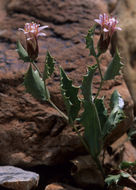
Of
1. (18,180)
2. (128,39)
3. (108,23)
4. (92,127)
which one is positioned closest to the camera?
(108,23)

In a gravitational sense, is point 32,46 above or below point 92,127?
above

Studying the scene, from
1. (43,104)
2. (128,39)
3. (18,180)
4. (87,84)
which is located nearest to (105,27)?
(87,84)

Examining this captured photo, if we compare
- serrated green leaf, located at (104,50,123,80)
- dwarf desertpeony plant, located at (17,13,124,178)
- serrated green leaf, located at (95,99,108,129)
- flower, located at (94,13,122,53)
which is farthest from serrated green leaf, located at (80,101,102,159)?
flower, located at (94,13,122,53)

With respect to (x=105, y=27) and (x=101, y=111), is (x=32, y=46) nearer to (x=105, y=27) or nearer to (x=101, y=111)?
(x=105, y=27)

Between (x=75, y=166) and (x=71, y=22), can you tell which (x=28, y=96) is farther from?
(x=71, y=22)

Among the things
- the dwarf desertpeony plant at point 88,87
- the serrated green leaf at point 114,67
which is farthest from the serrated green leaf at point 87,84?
the serrated green leaf at point 114,67

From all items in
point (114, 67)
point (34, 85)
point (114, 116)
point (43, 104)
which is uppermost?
point (114, 67)

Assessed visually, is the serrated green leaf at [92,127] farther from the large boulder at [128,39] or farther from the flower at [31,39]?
the large boulder at [128,39]
